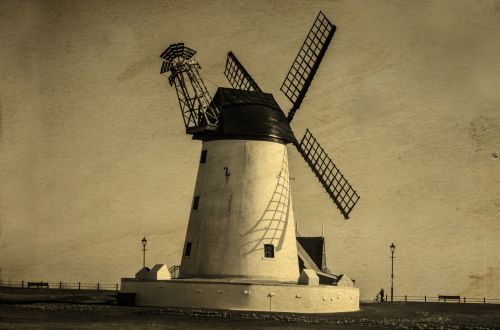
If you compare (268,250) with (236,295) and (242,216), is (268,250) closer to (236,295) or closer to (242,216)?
(242,216)

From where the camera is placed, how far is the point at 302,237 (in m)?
61.7

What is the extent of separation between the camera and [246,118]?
38.7 meters

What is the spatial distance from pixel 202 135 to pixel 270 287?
8.30 metres

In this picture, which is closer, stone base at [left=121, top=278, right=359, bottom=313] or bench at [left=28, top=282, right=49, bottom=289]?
stone base at [left=121, top=278, right=359, bottom=313]

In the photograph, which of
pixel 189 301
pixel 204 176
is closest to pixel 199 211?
pixel 204 176

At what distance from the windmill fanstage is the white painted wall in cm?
5

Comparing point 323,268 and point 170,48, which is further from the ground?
point 170,48

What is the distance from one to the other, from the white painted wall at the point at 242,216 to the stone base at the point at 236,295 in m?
1.14

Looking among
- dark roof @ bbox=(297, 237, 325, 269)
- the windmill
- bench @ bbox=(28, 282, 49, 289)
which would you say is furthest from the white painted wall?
bench @ bbox=(28, 282, 49, 289)

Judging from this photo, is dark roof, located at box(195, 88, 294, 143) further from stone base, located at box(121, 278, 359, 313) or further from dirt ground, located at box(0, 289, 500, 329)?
dirt ground, located at box(0, 289, 500, 329)

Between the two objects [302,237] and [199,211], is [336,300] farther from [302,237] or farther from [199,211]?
[302,237]

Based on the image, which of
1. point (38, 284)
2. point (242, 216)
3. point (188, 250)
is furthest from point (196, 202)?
point (38, 284)

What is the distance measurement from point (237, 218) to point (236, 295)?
3.76m

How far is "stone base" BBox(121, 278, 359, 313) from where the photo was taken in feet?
117
